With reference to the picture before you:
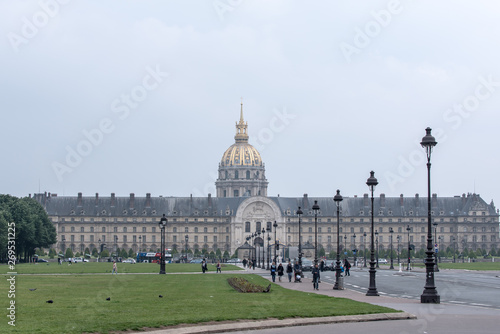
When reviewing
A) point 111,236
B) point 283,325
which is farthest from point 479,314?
point 111,236

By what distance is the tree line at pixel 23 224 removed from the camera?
95.0 m

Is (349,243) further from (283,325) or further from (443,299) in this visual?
(283,325)

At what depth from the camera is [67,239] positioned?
172 metres

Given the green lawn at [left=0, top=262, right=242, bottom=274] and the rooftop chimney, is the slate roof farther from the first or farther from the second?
the green lawn at [left=0, top=262, right=242, bottom=274]

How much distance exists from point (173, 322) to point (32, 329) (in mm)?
3435

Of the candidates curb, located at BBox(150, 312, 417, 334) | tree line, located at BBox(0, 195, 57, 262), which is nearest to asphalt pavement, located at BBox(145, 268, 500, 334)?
curb, located at BBox(150, 312, 417, 334)

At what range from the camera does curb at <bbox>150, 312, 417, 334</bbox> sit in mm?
19953

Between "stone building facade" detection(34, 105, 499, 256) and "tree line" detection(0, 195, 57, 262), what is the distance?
59229 millimetres

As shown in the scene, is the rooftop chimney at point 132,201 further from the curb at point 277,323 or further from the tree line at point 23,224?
the curb at point 277,323

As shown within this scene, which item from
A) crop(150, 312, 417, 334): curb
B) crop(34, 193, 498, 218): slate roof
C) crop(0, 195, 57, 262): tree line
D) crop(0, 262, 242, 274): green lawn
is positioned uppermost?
crop(34, 193, 498, 218): slate roof

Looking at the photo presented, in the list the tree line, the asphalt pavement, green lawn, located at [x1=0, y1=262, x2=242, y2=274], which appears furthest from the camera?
the tree line

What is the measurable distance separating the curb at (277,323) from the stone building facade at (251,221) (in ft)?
495

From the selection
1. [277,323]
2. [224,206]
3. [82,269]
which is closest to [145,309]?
[277,323]

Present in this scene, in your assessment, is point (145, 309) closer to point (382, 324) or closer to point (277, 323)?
point (277, 323)
